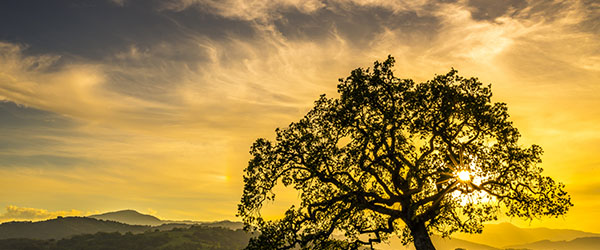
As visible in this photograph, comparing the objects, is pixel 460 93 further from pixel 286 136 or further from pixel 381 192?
pixel 286 136

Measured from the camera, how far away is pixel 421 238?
982 inches

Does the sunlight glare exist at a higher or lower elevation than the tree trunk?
higher

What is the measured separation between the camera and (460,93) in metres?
24.3

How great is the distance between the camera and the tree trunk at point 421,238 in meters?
24.8

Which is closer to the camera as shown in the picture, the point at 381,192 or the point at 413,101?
the point at 413,101

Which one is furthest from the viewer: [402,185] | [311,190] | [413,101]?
[311,190]

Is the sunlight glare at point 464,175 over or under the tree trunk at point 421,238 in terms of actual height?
over

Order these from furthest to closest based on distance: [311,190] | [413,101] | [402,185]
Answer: [311,190] < [402,185] < [413,101]

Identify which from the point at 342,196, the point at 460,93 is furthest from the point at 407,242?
the point at 460,93

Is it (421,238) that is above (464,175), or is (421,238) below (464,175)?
below

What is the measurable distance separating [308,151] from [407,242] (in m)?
9.80

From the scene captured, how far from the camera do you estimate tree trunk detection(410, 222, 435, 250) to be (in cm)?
2477

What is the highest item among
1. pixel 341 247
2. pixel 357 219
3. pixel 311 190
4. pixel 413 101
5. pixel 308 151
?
pixel 413 101

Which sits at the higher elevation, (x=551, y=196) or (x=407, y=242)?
(x=551, y=196)
